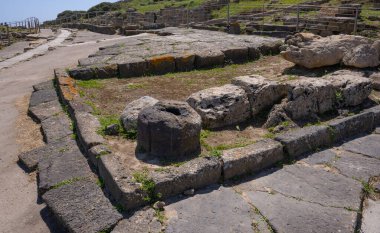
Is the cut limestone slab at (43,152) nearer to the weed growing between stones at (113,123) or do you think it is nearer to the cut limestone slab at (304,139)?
the weed growing between stones at (113,123)

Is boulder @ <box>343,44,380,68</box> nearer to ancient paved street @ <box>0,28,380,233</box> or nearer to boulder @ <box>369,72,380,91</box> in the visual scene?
boulder @ <box>369,72,380,91</box>

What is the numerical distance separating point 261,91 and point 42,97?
14.8 ft

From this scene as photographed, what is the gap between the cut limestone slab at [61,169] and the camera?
4297mm

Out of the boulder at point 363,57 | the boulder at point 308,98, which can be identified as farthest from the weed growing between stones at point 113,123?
the boulder at point 363,57

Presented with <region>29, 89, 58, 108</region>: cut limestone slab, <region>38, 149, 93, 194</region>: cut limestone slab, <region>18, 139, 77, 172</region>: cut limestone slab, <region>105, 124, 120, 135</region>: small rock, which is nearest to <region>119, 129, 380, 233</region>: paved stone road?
<region>38, 149, 93, 194</region>: cut limestone slab

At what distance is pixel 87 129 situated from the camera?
16.8ft

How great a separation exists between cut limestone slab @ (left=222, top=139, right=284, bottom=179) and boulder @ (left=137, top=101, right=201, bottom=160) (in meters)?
0.43

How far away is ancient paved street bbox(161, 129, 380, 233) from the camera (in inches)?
138

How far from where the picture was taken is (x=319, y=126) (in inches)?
201

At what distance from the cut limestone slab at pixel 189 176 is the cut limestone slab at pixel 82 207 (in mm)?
548

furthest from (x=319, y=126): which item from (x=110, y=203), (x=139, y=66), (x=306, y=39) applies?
(x=139, y=66)

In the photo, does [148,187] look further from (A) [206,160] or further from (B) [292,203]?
(B) [292,203]

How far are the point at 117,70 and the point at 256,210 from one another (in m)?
5.49

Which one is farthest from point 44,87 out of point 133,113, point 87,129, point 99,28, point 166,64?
point 99,28
